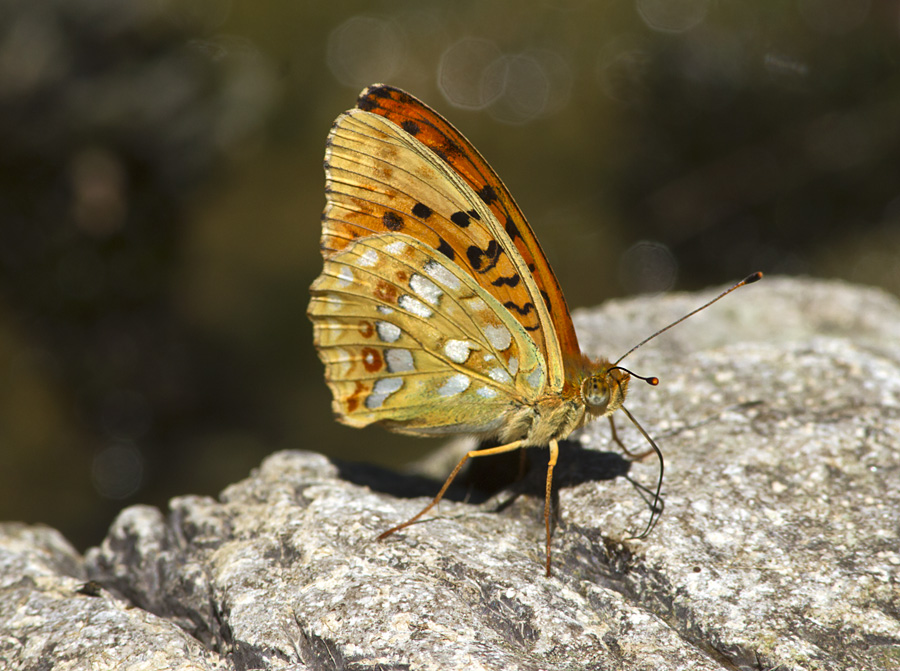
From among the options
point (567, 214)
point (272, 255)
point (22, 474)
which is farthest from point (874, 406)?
point (22, 474)

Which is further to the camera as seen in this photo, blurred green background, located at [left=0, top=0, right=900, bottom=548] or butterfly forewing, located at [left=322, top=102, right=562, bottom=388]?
blurred green background, located at [left=0, top=0, right=900, bottom=548]

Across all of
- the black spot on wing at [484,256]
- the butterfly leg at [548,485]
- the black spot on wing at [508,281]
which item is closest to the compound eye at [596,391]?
the butterfly leg at [548,485]

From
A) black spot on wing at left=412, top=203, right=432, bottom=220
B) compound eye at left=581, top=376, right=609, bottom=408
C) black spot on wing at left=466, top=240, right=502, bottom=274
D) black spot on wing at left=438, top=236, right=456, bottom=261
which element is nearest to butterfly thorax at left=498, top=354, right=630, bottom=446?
compound eye at left=581, top=376, right=609, bottom=408

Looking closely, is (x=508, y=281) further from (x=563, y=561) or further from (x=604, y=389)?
(x=563, y=561)

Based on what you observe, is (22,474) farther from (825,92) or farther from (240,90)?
(825,92)

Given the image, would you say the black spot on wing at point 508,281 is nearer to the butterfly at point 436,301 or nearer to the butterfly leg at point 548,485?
the butterfly at point 436,301

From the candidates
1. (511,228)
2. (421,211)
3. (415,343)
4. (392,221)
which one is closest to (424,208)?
(421,211)

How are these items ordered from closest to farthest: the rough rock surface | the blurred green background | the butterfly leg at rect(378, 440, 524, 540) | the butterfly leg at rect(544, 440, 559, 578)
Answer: the rough rock surface
the butterfly leg at rect(544, 440, 559, 578)
the butterfly leg at rect(378, 440, 524, 540)
the blurred green background

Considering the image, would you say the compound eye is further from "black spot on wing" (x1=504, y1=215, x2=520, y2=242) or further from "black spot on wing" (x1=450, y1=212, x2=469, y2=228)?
Result: "black spot on wing" (x1=450, y1=212, x2=469, y2=228)
